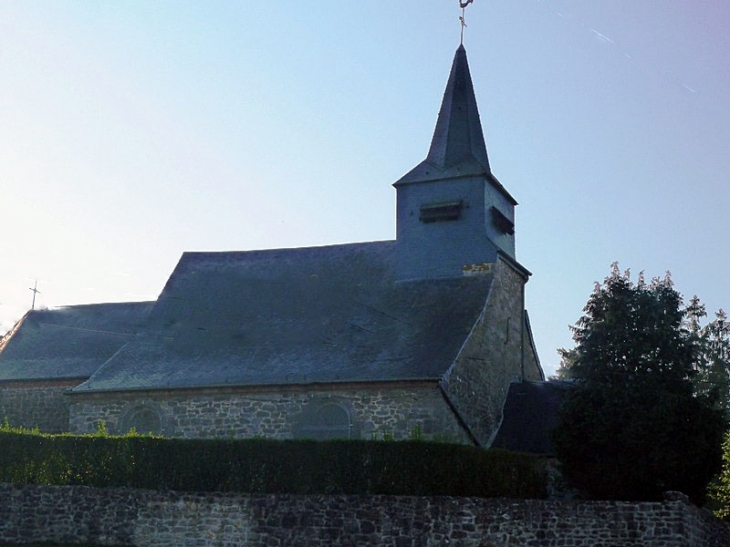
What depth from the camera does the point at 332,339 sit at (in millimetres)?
25797

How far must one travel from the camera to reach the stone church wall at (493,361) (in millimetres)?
24266

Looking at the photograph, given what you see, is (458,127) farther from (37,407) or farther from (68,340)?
(37,407)

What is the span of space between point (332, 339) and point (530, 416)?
544cm

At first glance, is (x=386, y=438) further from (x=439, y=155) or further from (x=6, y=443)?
(x=439, y=155)

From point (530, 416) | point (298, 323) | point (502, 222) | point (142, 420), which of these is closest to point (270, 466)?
point (142, 420)

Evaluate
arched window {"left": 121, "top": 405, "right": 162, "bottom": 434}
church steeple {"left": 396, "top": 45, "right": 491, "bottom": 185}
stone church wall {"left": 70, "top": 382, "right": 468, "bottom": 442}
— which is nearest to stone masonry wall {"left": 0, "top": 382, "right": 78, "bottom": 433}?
stone church wall {"left": 70, "top": 382, "right": 468, "bottom": 442}

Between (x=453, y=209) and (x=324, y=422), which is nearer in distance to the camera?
(x=324, y=422)

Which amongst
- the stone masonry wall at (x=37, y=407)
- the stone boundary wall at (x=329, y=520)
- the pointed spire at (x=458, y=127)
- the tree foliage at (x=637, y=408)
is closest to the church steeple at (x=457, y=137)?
Answer: the pointed spire at (x=458, y=127)

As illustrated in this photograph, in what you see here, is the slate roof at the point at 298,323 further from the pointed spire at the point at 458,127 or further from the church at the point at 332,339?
the pointed spire at the point at 458,127

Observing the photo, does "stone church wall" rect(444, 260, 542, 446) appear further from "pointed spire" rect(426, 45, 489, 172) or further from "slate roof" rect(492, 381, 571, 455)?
"pointed spire" rect(426, 45, 489, 172)

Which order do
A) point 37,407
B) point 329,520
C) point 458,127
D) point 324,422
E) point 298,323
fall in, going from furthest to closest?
point 458,127 → point 37,407 → point 298,323 → point 324,422 → point 329,520

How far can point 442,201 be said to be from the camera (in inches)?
1095

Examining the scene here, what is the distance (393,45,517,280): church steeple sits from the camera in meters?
27.2

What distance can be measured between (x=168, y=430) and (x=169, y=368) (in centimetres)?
171
